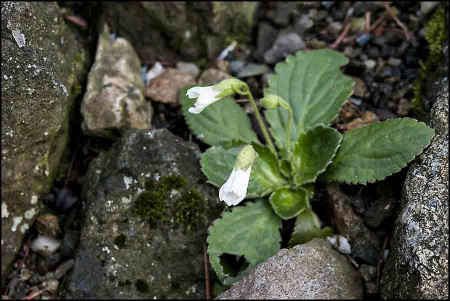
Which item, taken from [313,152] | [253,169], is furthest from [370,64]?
[253,169]

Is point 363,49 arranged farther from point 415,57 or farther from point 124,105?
Result: point 124,105

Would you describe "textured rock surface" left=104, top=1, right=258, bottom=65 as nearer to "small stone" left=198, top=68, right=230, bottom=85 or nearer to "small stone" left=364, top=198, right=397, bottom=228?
"small stone" left=198, top=68, right=230, bottom=85

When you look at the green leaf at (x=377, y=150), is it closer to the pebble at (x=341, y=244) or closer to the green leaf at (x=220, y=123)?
the pebble at (x=341, y=244)

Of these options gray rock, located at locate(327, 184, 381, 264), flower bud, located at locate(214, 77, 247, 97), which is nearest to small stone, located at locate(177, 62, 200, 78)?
flower bud, located at locate(214, 77, 247, 97)

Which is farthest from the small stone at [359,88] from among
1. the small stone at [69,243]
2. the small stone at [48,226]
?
the small stone at [48,226]

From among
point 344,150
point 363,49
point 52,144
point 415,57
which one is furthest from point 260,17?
point 52,144

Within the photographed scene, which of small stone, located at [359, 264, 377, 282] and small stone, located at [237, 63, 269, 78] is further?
small stone, located at [237, 63, 269, 78]
